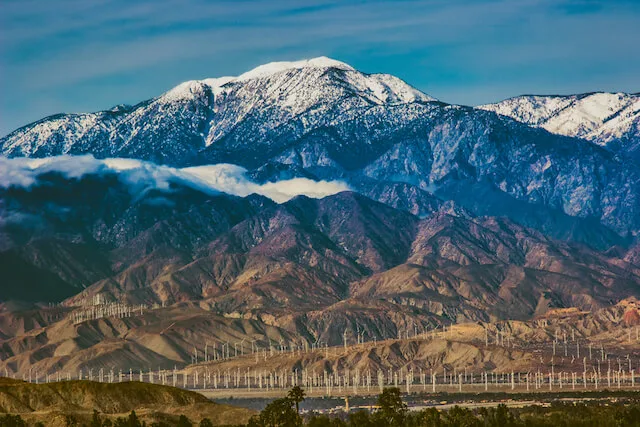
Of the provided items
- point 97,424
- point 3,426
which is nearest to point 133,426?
point 97,424

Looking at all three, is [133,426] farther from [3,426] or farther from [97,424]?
[3,426]
